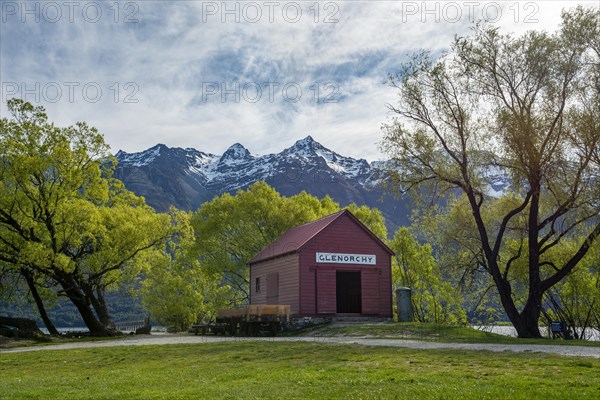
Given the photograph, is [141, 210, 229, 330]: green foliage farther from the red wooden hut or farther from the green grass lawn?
the green grass lawn

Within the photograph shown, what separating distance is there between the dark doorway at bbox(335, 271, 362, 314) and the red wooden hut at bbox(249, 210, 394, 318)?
67 mm

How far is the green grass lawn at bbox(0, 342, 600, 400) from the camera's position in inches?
471

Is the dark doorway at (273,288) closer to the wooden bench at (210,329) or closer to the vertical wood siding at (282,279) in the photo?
the vertical wood siding at (282,279)

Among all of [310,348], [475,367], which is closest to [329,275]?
[310,348]

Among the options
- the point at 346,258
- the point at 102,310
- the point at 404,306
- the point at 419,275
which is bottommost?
the point at 102,310

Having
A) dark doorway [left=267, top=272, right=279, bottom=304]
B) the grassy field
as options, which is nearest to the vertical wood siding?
dark doorway [left=267, top=272, right=279, bottom=304]

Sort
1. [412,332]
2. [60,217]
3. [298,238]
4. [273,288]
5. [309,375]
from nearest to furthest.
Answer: [309,375] → [412,332] → [60,217] → [298,238] → [273,288]

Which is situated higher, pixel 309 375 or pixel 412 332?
pixel 412 332

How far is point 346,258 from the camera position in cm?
3903

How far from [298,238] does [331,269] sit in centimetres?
370

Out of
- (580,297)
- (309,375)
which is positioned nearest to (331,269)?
(580,297)

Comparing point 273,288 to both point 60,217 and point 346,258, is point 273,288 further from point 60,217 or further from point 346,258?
point 60,217

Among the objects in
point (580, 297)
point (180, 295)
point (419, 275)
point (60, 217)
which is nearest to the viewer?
point (60, 217)

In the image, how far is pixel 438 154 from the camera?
108 ft
